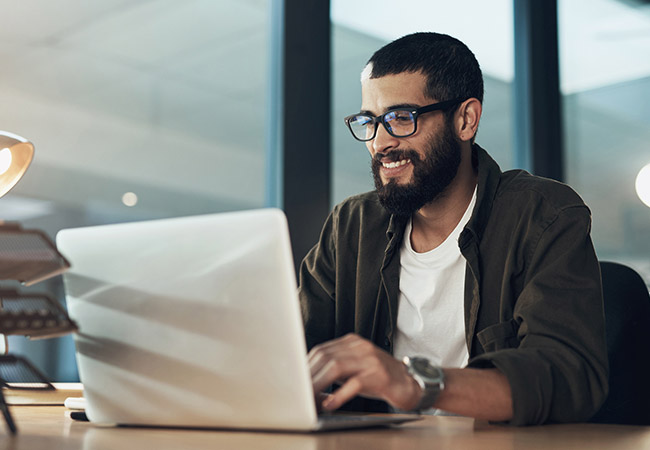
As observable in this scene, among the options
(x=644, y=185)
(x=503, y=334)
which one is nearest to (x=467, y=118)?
(x=503, y=334)

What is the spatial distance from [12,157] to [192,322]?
0.54m

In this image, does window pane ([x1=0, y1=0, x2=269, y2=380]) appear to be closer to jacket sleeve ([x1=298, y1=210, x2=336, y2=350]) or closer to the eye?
jacket sleeve ([x1=298, y1=210, x2=336, y2=350])

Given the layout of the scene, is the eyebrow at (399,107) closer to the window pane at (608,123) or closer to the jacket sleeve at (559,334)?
the jacket sleeve at (559,334)

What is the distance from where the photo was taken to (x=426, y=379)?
920mm

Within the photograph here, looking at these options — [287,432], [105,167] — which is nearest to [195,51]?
[105,167]

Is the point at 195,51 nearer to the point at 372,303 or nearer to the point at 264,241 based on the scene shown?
the point at 372,303

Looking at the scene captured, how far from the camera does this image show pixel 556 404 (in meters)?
1.04

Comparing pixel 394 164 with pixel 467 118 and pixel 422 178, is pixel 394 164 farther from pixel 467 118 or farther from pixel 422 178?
pixel 467 118

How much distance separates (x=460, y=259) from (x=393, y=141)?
283 mm

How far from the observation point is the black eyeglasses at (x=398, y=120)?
152 cm

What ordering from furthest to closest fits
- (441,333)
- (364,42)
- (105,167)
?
(364,42), (105,167), (441,333)

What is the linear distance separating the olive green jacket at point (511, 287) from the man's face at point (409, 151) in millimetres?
69

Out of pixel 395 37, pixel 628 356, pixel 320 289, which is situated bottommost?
pixel 628 356

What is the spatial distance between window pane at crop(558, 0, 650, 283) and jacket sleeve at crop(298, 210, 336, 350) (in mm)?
2021
